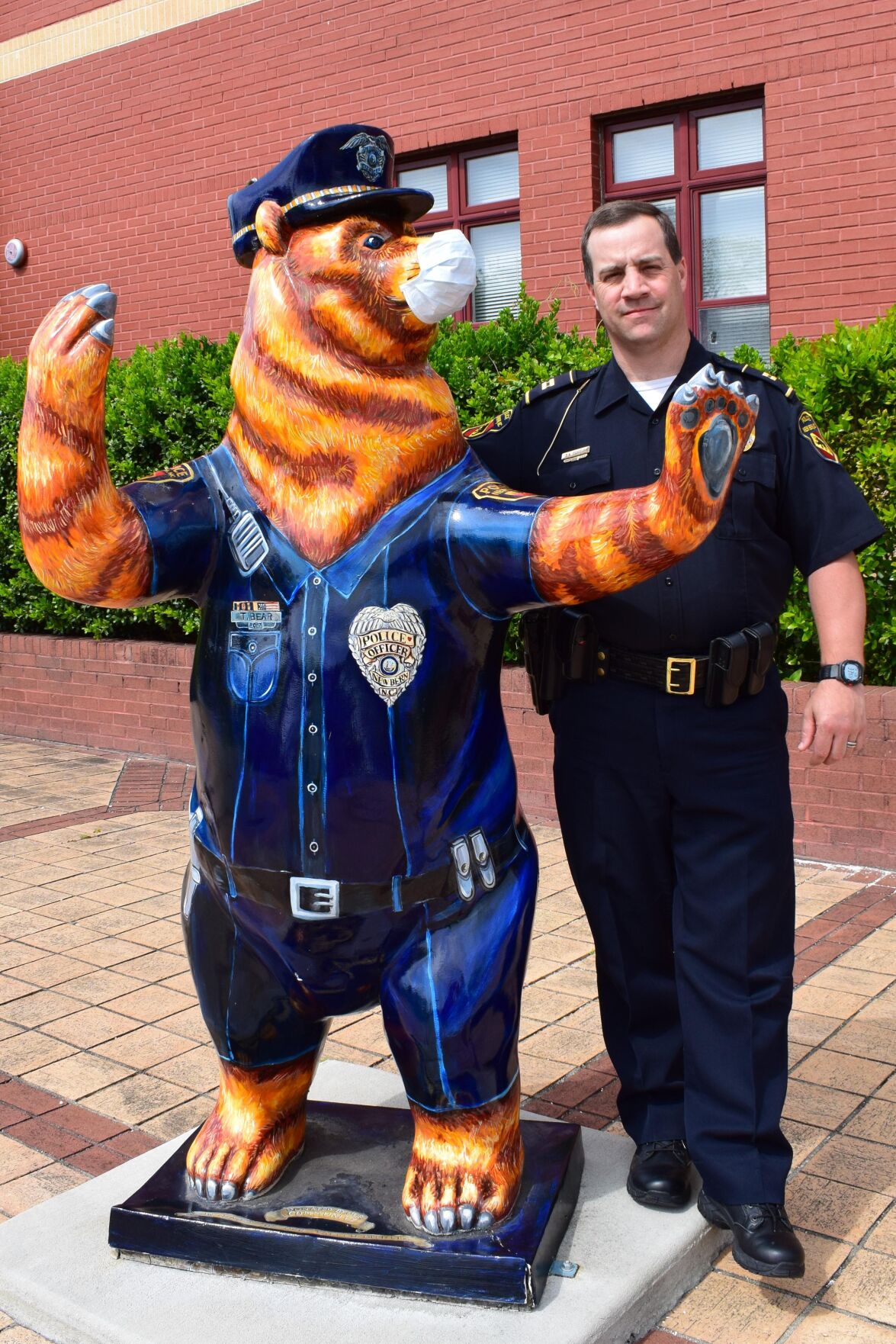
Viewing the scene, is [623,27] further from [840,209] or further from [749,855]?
[749,855]

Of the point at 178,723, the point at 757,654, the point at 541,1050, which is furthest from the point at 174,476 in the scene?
the point at 178,723

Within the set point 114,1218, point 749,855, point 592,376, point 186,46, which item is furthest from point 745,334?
point 114,1218

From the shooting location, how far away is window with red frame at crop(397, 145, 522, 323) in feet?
30.2

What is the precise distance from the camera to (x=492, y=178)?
365 inches

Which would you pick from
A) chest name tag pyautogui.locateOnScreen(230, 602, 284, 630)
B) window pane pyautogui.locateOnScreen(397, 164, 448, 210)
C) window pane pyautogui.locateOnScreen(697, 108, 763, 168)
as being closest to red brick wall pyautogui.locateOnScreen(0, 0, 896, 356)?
window pane pyautogui.locateOnScreen(697, 108, 763, 168)

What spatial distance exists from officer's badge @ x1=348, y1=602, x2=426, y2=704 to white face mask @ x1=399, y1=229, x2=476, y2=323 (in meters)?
0.51

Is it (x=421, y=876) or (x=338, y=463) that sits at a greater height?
(x=338, y=463)

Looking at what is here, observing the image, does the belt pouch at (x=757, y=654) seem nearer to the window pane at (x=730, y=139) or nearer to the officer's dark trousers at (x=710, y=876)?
the officer's dark trousers at (x=710, y=876)

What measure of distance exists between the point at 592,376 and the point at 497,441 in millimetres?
257

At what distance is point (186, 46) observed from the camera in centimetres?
1033

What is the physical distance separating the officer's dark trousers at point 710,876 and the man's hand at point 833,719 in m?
0.09

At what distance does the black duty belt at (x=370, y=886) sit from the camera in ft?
7.57

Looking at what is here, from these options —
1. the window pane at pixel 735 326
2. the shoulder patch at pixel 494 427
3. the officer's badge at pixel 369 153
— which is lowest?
the shoulder patch at pixel 494 427

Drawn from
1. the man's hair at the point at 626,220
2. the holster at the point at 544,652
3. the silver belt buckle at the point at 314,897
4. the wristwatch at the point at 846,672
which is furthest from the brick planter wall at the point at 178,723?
the silver belt buckle at the point at 314,897
